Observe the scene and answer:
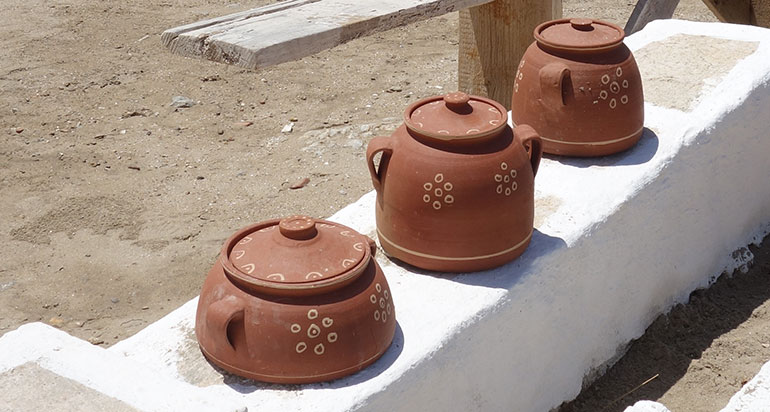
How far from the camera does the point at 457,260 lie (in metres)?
2.74

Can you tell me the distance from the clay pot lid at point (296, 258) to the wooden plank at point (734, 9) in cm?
334

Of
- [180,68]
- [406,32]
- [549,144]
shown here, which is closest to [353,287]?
[549,144]

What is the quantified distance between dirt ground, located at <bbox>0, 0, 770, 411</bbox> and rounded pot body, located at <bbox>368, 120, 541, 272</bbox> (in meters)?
0.70

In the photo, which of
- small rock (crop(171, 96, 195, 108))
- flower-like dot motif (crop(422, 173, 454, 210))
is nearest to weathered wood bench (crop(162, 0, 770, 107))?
flower-like dot motif (crop(422, 173, 454, 210))

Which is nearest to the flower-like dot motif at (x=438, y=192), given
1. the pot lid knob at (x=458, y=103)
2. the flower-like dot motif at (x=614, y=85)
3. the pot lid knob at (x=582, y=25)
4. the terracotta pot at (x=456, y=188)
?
the terracotta pot at (x=456, y=188)

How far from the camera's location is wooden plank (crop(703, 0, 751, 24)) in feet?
16.7

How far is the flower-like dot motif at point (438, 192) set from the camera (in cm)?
268

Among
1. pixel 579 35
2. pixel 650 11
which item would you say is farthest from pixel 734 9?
pixel 579 35

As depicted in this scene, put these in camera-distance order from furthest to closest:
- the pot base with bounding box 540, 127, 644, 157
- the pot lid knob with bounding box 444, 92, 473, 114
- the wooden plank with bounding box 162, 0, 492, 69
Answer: the pot base with bounding box 540, 127, 644, 157 → the wooden plank with bounding box 162, 0, 492, 69 → the pot lid knob with bounding box 444, 92, 473, 114

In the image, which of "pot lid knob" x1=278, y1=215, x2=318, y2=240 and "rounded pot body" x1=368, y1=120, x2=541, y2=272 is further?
"rounded pot body" x1=368, y1=120, x2=541, y2=272

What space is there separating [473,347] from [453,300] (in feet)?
0.46

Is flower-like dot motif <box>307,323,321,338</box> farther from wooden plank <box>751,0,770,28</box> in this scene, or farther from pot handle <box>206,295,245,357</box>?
wooden plank <box>751,0,770,28</box>

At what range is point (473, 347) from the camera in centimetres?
261

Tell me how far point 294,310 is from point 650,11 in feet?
→ 10.1
